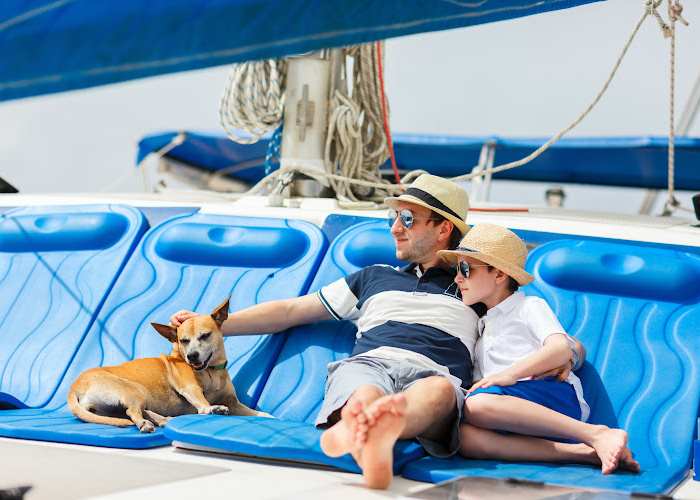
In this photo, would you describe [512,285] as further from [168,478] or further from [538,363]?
[168,478]

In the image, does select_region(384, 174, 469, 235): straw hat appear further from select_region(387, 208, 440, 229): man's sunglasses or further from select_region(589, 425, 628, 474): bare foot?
select_region(589, 425, 628, 474): bare foot

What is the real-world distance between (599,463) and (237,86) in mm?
2592

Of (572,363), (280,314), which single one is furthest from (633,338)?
(280,314)

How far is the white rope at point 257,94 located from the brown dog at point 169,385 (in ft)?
5.10

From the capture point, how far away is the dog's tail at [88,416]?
9.94 ft

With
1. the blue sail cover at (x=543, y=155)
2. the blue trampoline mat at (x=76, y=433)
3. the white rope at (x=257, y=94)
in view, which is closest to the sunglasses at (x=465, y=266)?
the blue trampoline mat at (x=76, y=433)

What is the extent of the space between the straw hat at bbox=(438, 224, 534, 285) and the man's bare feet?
56 centimetres

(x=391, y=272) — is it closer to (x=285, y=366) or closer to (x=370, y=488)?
(x=285, y=366)

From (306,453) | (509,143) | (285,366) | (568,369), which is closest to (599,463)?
(568,369)

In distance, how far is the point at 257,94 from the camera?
4.63 m

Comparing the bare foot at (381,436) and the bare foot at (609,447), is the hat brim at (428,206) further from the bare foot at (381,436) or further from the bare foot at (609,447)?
the bare foot at (381,436)

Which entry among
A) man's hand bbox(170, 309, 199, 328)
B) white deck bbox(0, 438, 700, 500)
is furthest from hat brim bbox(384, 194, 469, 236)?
white deck bbox(0, 438, 700, 500)

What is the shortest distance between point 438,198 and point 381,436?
1104 millimetres

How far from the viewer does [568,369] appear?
2945 mm
